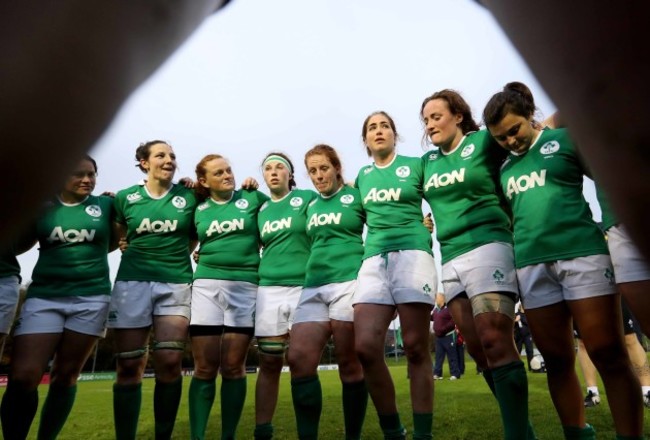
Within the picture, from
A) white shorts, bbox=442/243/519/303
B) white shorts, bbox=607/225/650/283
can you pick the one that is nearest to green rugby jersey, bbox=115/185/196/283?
white shorts, bbox=442/243/519/303

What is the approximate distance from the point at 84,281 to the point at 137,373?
0.92 m

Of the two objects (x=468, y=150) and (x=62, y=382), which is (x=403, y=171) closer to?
(x=468, y=150)

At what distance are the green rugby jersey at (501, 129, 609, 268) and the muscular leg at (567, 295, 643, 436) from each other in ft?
1.08

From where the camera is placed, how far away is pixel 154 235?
16.2 ft

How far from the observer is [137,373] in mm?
4551

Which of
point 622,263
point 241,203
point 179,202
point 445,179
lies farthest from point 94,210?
point 622,263

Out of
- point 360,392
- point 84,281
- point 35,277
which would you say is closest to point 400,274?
point 360,392

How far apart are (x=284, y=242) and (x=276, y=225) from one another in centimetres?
19

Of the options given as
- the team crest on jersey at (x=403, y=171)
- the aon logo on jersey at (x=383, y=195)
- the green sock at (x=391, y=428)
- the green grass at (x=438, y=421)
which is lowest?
the green grass at (x=438, y=421)

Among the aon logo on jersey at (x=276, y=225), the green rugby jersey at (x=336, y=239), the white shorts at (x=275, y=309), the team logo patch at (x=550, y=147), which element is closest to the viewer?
the team logo patch at (x=550, y=147)

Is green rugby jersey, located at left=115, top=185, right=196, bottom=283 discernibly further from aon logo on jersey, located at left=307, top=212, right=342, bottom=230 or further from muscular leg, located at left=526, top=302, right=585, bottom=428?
muscular leg, located at left=526, top=302, right=585, bottom=428

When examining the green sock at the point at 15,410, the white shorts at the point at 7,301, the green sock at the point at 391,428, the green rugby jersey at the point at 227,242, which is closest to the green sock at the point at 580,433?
the green sock at the point at 391,428

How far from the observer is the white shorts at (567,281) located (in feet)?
9.97

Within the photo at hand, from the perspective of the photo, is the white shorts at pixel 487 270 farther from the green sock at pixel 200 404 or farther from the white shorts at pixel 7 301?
the white shorts at pixel 7 301
